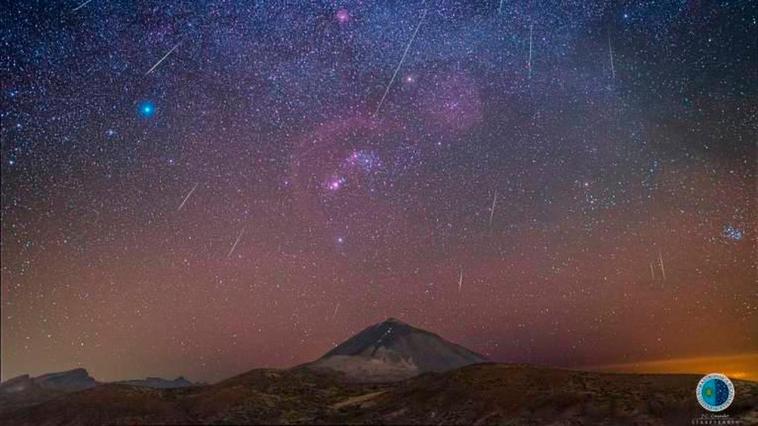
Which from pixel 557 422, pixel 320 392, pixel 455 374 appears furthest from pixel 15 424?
pixel 557 422

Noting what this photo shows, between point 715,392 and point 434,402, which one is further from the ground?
point 715,392

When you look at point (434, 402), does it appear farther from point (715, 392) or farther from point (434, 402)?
point (715, 392)

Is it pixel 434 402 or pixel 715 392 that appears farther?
pixel 434 402

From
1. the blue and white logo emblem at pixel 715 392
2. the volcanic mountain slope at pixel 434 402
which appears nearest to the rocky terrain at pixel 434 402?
the volcanic mountain slope at pixel 434 402

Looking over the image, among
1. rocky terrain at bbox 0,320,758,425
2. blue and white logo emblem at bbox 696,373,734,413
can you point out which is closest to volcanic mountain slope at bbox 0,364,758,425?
rocky terrain at bbox 0,320,758,425

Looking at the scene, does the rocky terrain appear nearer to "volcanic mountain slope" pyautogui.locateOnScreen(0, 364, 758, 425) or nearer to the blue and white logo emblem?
"volcanic mountain slope" pyautogui.locateOnScreen(0, 364, 758, 425)

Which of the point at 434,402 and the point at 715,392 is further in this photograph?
the point at 434,402

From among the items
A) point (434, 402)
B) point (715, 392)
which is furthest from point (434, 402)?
point (715, 392)
